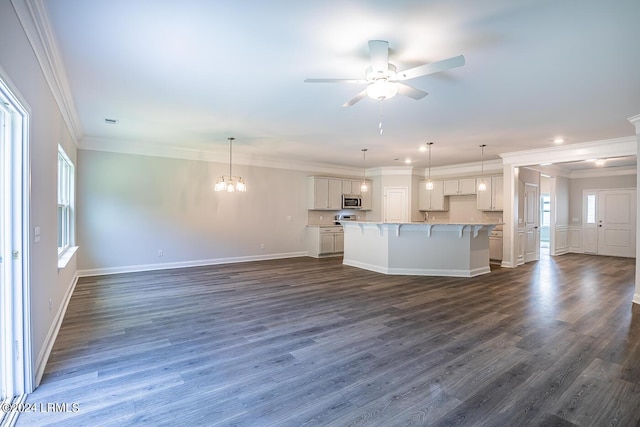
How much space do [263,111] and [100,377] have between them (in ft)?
11.1

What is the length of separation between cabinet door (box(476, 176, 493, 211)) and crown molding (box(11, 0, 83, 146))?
8.61 meters

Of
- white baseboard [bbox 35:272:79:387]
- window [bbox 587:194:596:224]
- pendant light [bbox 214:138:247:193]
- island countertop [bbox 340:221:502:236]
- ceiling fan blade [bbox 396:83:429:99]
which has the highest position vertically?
ceiling fan blade [bbox 396:83:429:99]

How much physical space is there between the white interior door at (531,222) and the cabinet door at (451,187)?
67.9 inches

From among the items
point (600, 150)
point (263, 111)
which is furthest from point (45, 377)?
point (600, 150)

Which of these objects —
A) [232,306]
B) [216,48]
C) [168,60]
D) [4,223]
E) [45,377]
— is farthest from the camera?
[232,306]

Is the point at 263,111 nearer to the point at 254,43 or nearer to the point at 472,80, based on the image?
the point at 254,43

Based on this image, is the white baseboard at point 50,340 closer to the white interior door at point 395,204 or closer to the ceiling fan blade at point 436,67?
the ceiling fan blade at point 436,67

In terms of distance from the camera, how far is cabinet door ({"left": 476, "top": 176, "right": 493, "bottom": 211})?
8273 millimetres

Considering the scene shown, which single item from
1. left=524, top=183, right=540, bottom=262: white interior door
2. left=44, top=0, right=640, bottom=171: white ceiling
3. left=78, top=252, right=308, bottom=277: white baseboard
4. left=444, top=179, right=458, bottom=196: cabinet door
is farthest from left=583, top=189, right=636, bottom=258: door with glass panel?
left=78, top=252, right=308, bottom=277: white baseboard

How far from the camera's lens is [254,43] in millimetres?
2584

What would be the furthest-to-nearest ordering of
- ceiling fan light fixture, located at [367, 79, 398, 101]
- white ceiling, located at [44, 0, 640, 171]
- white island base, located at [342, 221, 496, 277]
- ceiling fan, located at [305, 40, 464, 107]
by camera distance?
white island base, located at [342, 221, 496, 277]
ceiling fan light fixture, located at [367, 79, 398, 101]
ceiling fan, located at [305, 40, 464, 107]
white ceiling, located at [44, 0, 640, 171]

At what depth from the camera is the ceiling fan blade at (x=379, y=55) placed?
240 centimetres

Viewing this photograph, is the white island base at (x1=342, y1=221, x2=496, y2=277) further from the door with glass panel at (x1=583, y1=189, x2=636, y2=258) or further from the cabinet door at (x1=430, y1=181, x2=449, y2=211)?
the door with glass panel at (x1=583, y1=189, x2=636, y2=258)

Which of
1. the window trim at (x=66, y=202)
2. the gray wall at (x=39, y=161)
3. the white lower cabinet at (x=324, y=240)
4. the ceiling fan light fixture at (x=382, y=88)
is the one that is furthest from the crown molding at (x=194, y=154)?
the ceiling fan light fixture at (x=382, y=88)
